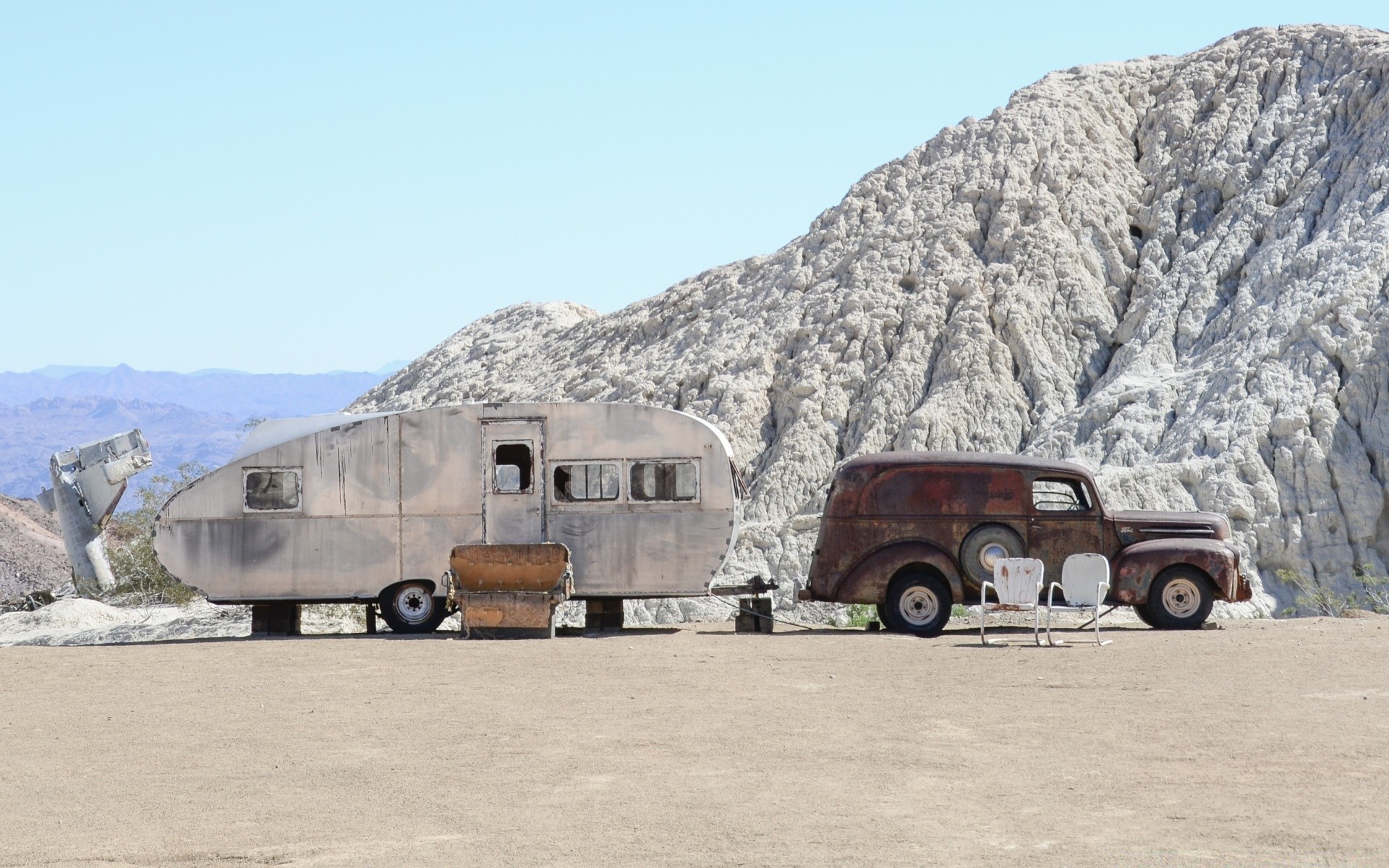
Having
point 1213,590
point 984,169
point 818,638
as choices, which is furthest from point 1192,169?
point 818,638

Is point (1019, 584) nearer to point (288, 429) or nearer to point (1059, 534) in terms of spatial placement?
point (1059, 534)

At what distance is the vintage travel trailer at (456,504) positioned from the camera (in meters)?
18.4

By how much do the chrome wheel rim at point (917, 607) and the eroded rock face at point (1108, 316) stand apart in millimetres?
6138

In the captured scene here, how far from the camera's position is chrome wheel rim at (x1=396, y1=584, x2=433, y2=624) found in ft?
61.3

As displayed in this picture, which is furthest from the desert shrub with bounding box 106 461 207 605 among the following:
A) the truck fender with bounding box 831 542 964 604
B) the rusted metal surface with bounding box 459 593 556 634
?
the truck fender with bounding box 831 542 964 604

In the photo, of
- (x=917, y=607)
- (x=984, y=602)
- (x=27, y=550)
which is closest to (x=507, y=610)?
(x=917, y=607)

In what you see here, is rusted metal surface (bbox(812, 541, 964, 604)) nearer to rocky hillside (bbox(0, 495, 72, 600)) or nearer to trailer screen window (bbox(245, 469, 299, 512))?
trailer screen window (bbox(245, 469, 299, 512))

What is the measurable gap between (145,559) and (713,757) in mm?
19446

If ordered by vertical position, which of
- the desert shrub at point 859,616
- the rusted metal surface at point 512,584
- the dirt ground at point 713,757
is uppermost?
the rusted metal surface at point 512,584

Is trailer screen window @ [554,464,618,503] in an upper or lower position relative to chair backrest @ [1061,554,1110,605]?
upper

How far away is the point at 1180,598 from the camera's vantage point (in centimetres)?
1762

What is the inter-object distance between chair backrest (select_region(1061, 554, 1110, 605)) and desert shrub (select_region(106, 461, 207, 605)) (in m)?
14.7

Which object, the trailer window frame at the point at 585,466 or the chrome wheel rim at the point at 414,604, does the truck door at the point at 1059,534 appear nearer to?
the trailer window frame at the point at 585,466

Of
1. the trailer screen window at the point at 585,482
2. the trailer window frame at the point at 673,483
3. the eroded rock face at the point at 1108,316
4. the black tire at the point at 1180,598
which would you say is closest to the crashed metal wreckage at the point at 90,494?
the eroded rock face at the point at 1108,316
